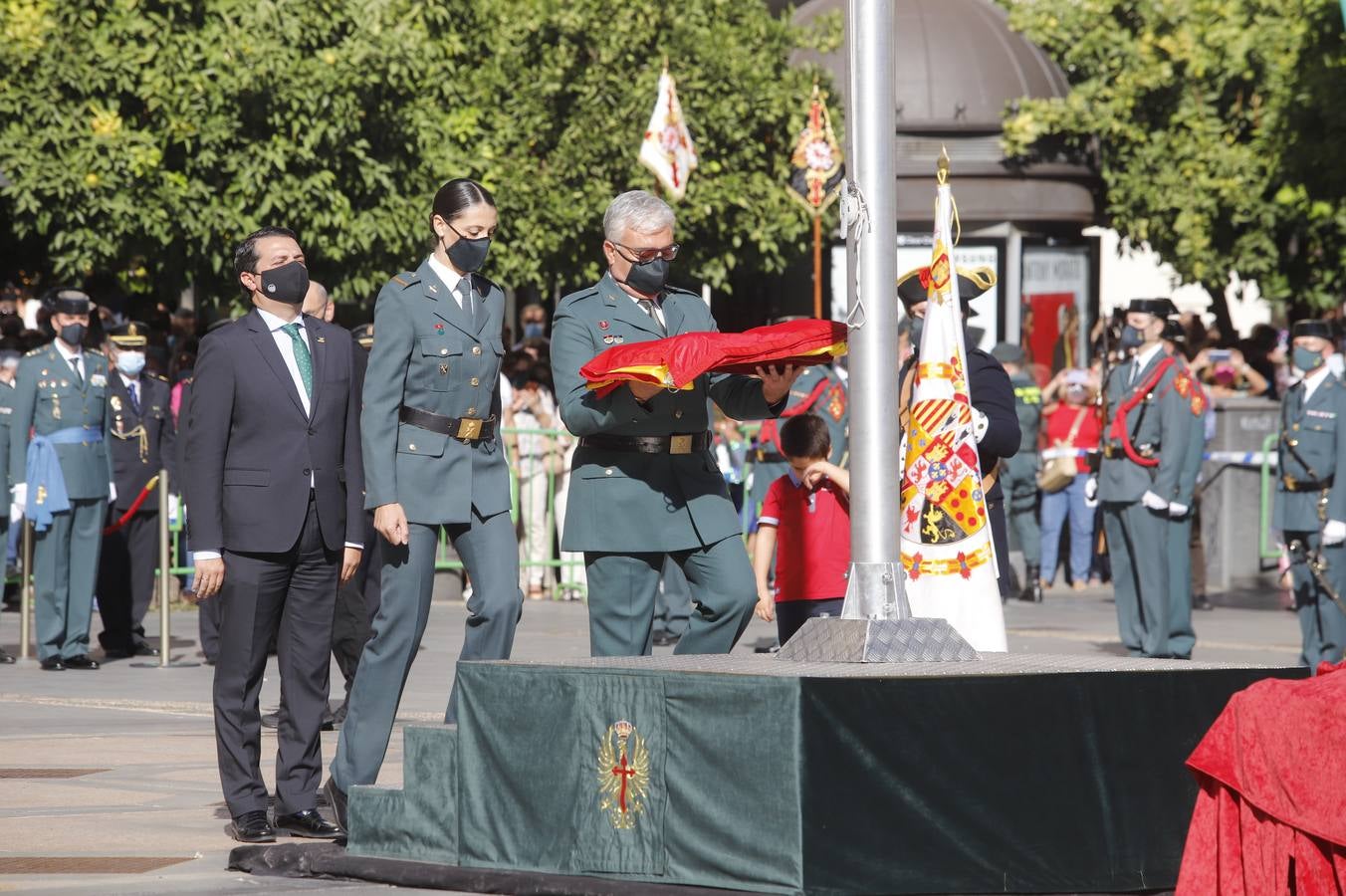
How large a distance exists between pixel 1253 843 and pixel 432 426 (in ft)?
9.89

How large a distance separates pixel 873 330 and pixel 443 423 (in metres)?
1.61

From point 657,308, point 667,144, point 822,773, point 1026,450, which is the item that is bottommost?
point 822,773

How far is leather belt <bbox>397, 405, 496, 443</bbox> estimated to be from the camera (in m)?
7.70

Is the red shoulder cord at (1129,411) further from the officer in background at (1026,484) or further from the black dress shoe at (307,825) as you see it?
the black dress shoe at (307,825)

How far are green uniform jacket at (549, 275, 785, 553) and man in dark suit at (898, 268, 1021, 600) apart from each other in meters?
1.42

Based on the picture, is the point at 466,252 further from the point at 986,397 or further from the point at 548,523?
the point at 548,523

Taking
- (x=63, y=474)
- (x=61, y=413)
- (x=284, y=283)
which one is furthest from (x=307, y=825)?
(x=61, y=413)

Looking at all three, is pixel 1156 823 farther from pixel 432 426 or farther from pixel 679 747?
pixel 432 426

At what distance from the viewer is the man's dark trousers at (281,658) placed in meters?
7.70

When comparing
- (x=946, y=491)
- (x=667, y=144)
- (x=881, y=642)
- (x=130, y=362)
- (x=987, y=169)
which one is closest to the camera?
(x=881, y=642)

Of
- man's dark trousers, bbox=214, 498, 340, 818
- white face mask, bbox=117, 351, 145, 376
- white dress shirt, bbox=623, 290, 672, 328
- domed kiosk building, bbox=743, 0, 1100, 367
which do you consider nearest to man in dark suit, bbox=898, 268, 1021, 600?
white dress shirt, bbox=623, 290, 672, 328

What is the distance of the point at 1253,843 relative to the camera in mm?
5883

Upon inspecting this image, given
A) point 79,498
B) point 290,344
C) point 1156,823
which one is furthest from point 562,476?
point 1156,823

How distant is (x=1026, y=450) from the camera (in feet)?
64.1
